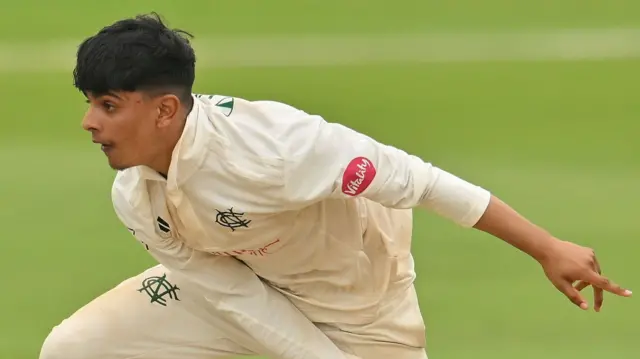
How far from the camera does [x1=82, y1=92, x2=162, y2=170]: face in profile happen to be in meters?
3.16

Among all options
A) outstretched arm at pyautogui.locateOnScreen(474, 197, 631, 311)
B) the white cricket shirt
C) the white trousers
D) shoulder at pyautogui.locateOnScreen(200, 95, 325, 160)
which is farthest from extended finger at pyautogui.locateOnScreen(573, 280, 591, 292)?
shoulder at pyautogui.locateOnScreen(200, 95, 325, 160)

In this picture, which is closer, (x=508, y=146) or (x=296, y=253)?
(x=296, y=253)

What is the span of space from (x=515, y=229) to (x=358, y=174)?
47 cm

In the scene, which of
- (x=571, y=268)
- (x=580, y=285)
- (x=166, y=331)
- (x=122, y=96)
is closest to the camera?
(x=122, y=96)

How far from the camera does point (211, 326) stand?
3.71 m

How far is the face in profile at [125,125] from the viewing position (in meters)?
3.16

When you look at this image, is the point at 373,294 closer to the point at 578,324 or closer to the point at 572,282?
the point at 572,282

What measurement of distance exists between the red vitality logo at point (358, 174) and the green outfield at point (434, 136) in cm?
159

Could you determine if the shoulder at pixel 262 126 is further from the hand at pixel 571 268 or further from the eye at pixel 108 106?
the hand at pixel 571 268

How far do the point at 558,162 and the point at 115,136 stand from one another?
12.1ft

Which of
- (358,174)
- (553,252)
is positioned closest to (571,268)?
(553,252)

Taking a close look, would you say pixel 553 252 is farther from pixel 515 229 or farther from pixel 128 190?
pixel 128 190

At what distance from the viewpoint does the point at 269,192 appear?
10.5ft

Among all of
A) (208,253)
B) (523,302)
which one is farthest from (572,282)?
(523,302)
